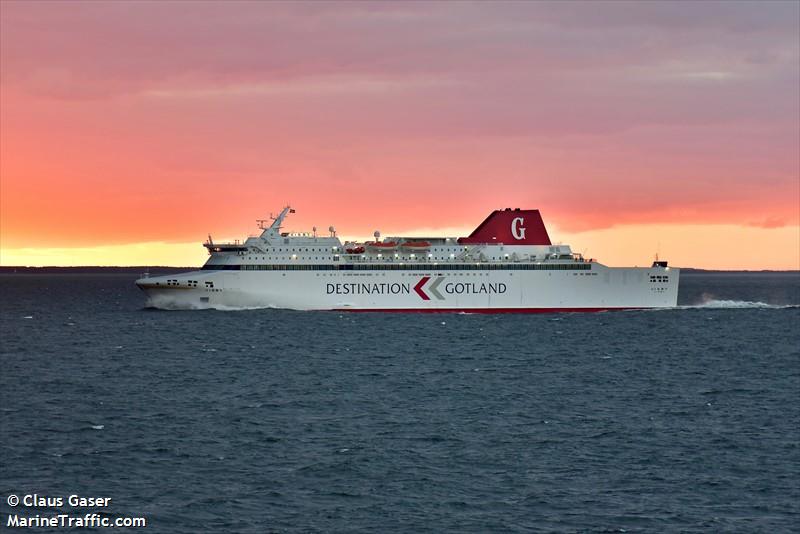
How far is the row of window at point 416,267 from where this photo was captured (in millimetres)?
85750

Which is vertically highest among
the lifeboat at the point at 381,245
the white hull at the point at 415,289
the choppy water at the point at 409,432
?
the lifeboat at the point at 381,245

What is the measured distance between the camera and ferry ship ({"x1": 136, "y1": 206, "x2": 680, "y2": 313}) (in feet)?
282

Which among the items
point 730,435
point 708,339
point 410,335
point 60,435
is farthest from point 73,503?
point 708,339

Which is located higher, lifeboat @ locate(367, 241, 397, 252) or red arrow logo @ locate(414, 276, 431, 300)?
lifeboat @ locate(367, 241, 397, 252)

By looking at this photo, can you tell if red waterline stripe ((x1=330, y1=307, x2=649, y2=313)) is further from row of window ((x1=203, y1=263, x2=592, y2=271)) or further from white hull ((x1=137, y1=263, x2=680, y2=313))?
row of window ((x1=203, y1=263, x2=592, y2=271))

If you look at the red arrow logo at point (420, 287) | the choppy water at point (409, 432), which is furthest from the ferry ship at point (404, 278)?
the choppy water at point (409, 432)

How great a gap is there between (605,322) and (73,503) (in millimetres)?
64608

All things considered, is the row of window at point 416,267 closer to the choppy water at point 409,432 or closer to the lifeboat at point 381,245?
the lifeboat at point 381,245

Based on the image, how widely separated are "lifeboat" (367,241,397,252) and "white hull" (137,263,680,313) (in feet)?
10.2

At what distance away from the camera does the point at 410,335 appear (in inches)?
2766

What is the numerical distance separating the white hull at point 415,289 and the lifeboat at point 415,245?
2.83 m

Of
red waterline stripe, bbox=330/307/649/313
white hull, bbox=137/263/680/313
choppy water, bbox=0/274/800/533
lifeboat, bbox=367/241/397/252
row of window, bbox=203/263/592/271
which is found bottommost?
choppy water, bbox=0/274/800/533

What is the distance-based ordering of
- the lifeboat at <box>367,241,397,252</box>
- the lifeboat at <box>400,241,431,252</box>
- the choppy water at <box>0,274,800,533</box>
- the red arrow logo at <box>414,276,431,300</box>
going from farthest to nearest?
the lifeboat at <box>400,241,431,252</box>
the lifeboat at <box>367,241,397,252</box>
the red arrow logo at <box>414,276,431,300</box>
the choppy water at <box>0,274,800,533</box>

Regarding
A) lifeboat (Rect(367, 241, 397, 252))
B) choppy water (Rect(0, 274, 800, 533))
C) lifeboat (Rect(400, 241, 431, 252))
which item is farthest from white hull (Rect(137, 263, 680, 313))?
choppy water (Rect(0, 274, 800, 533))
